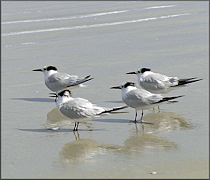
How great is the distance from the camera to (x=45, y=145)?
19.3ft

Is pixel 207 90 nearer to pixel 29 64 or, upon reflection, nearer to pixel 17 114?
pixel 17 114

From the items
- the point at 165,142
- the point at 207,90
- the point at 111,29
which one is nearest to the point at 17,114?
the point at 165,142

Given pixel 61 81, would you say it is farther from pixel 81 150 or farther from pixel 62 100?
pixel 81 150

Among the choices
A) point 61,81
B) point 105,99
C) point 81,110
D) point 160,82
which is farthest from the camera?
point 61,81

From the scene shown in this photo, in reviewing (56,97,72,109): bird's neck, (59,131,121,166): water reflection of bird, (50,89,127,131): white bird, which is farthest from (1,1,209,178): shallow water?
(56,97,72,109): bird's neck

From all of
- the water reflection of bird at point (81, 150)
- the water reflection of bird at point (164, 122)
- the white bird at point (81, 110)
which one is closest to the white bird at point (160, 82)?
the water reflection of bird at point (164, 122)

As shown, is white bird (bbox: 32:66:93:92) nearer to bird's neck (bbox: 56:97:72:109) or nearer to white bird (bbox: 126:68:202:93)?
white bird (bbox: 126:68:202:93)

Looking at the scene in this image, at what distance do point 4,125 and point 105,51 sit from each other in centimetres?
471

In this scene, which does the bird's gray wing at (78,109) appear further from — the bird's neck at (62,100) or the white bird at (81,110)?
the bird's neck at (62,100)

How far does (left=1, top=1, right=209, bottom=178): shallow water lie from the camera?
5234mm

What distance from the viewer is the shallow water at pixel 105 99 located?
5234 mm

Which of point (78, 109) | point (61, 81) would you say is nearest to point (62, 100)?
point (78, 109)

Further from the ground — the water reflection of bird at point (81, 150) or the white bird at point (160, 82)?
the white bird at point (160, 82)

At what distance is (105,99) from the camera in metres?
7.67
